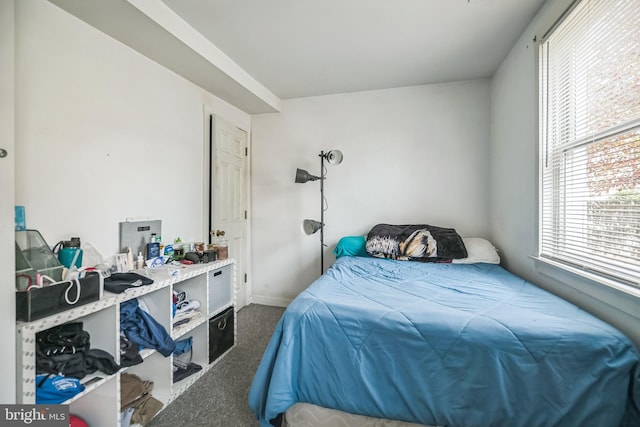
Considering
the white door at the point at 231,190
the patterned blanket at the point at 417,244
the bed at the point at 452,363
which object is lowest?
the bed at the point at 452,363

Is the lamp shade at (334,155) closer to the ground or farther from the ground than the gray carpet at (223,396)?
farther from the ground

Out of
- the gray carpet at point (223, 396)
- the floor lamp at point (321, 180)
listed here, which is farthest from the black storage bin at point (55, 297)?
the floor lamp at point (321, 180)

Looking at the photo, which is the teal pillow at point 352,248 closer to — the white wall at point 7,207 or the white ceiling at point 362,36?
the white ceiling at point 362,36

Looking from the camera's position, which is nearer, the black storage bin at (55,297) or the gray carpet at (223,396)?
the black storage bin at (55,297)

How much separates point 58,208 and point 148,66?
121cm

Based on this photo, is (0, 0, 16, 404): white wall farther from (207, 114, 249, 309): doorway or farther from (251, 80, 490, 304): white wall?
(251, 80, 490, 304): white wall

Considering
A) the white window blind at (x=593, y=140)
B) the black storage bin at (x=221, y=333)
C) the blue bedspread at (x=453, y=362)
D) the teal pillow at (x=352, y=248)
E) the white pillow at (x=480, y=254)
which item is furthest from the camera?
the teal pillow at (x=352, y=248)

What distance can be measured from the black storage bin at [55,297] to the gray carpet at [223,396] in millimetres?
842

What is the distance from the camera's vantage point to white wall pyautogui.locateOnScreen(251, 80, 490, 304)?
8.92 ft

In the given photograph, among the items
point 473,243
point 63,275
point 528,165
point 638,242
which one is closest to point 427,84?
point 528,165

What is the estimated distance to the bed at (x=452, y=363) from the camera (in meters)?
0.94

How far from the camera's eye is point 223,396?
167 cm

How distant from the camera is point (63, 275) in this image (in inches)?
48.8

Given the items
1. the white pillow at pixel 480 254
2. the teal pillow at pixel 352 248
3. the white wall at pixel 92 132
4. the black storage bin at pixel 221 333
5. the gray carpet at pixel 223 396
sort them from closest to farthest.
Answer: the white wall at pixel 92 132 < the gray carpet at pixel 223 396 < the black storage bin at pixel 221 333 < the white pillow at pixel 480 254 < the teal pillow at pixel 352 248
